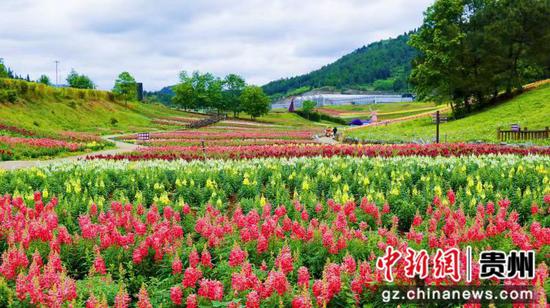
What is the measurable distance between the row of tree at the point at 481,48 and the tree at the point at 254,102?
178ft

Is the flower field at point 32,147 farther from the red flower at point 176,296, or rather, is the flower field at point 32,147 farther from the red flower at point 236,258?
the red flower at point 176,296

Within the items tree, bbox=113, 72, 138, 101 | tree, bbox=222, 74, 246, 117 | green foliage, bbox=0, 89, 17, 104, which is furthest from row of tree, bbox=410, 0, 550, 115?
tree, bbox=222, 74, 246, 117

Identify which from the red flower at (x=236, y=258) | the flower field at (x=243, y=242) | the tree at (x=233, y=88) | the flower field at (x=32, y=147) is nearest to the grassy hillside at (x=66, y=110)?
the flower field at (x=32, y=147)

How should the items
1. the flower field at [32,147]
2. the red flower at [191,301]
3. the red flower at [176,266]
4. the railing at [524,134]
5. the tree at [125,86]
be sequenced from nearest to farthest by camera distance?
the red flower at [191,301] → the red flower at [176,266] → the flower field at [32,147] → the railing at [524,134] → the tree at [125,86]

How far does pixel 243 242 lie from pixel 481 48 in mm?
46955

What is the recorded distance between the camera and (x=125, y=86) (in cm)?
9281

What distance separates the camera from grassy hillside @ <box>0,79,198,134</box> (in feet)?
180

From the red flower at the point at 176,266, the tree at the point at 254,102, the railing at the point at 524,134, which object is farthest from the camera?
the tree at the point at 254,102

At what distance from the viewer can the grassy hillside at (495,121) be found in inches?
1323

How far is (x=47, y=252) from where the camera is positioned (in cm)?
655

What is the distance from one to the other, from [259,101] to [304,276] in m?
99.3

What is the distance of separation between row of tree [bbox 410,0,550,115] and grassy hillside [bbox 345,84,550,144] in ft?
11.2

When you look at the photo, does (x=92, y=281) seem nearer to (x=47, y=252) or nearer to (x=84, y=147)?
(x=47, y=252)

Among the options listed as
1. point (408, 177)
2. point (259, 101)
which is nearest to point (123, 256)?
point (408, 177)
